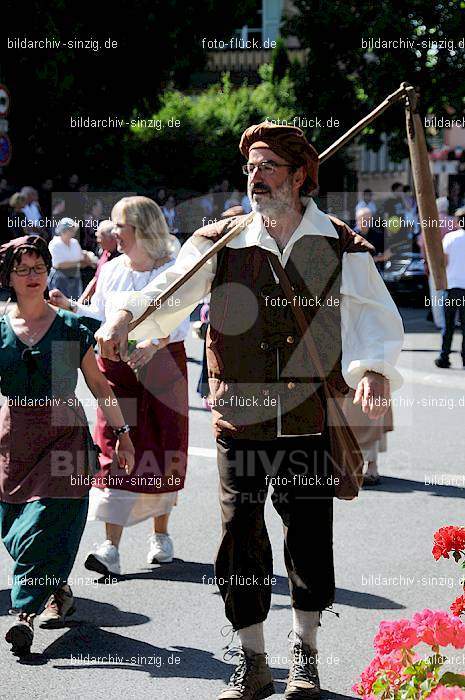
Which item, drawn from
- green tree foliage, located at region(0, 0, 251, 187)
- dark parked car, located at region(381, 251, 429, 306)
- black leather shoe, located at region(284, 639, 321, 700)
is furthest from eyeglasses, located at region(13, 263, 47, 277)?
green tree foliage, located at region(0, 0, 251, 187)

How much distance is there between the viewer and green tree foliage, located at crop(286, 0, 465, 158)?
2656cm

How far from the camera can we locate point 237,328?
4871 millimetres

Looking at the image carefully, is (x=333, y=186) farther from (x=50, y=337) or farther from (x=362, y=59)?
(x=50, y=337)

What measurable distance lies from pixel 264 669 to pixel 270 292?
4.63 ft

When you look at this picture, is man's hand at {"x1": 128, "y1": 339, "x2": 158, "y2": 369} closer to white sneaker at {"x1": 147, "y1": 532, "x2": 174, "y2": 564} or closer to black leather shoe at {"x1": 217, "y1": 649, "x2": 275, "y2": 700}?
white sneaker at {"x1": 147, "y1": 532, "x2": 174, "y2": 564}

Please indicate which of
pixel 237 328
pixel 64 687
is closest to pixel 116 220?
pixel 237 328

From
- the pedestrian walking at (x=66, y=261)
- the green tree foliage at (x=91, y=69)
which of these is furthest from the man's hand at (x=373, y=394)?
the green tree foliage at (x=91, y=69)

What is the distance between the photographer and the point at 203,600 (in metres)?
6.30

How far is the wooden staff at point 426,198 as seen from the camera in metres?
4.86

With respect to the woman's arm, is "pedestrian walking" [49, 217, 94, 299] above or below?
above

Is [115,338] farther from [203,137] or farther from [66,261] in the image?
[203,137]

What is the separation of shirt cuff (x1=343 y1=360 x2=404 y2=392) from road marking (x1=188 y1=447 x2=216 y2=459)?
5007 mm

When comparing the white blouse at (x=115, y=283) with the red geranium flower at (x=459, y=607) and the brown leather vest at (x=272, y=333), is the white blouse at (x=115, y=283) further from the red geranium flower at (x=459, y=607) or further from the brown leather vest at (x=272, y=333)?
the red geranium flower at (x=459, y=607)

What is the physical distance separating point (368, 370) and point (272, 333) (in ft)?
1.25
